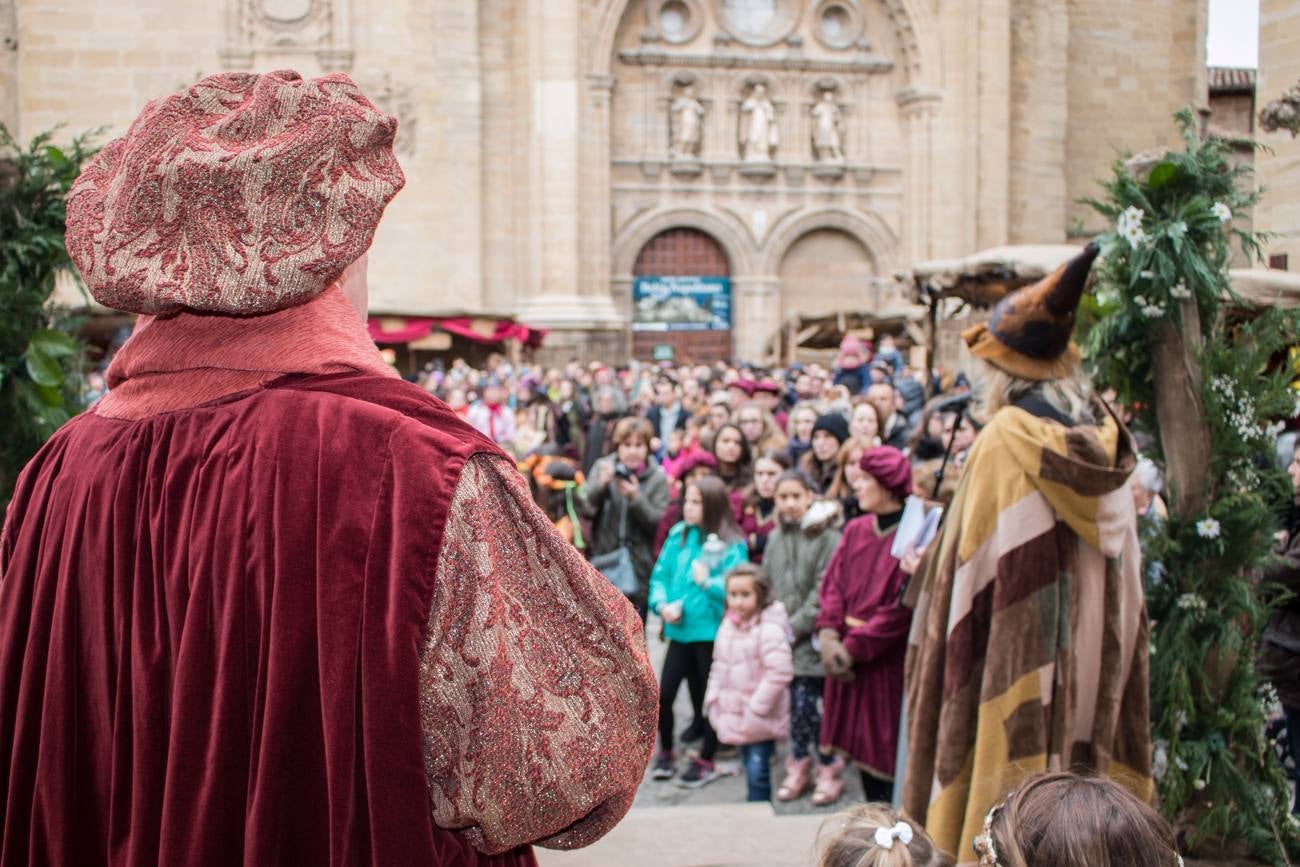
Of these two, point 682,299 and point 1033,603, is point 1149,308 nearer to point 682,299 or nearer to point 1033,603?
point 1033,603

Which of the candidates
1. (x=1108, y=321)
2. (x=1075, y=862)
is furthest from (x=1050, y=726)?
(x=1075, y=862)

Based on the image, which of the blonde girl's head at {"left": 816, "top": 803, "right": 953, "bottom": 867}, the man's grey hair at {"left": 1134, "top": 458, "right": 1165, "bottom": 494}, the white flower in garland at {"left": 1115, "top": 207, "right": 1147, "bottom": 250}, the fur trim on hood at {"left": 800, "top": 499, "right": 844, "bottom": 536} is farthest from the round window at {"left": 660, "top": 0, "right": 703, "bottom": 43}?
the blonde girl's head at {"left": 816, "top": 803, "right": 953, "bottom": 867}

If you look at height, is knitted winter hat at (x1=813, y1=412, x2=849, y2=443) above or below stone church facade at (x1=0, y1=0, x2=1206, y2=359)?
below

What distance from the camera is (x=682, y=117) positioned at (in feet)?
88.6

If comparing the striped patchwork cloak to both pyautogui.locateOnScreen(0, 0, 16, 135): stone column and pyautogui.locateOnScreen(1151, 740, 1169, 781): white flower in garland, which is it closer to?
pyautogui.locateOnScreen(1151, 740, 1169, 781): white flower in garland

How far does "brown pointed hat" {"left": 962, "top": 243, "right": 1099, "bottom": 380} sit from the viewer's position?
404 centimetres

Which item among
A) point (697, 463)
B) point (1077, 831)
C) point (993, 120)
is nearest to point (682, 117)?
point (993, 120)

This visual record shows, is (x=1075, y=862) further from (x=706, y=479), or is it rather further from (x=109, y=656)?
(x=706, y=479)

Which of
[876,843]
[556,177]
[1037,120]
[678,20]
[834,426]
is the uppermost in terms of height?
[678,20]

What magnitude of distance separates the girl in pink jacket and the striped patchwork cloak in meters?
2.04

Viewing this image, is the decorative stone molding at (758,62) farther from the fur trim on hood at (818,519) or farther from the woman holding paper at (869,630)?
the woman holding paper at (869,630)

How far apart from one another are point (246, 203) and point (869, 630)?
14.7 ft

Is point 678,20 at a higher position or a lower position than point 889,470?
higher

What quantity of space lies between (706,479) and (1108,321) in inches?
111
